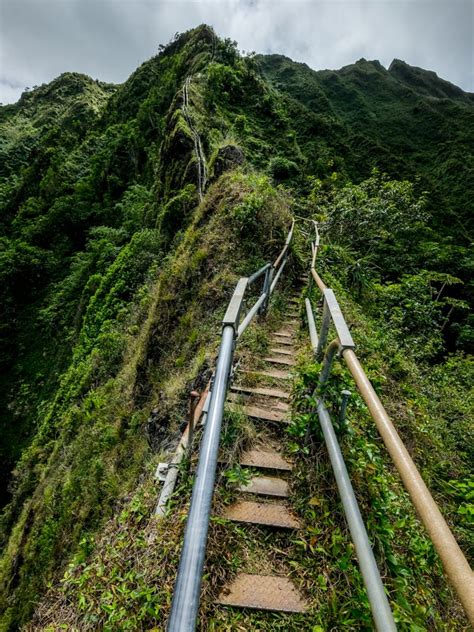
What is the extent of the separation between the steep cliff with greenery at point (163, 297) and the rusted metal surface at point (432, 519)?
1196 millimetres

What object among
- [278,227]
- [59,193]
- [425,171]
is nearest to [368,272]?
[278,227]

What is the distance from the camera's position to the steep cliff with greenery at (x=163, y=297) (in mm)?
3203

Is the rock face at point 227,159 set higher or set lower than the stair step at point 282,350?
higher

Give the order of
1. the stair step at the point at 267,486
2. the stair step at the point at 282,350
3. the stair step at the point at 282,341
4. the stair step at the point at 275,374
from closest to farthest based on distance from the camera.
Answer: the stair step at the point at 267,486 → the stair step at the point at 275,374 → the stair step at the point at 282,350 → the stair step at the point at 282,341

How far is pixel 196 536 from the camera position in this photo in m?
0.84

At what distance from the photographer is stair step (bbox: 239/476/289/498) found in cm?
221

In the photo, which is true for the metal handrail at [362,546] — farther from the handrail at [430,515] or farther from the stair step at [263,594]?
the stair step at [263,594]

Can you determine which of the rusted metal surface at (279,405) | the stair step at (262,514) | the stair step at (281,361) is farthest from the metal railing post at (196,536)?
the stair step at (281,361)

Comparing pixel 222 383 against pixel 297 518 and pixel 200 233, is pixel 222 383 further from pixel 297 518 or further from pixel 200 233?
pixel 200 233

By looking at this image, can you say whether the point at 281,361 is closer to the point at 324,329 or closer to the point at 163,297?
the point at 324,329

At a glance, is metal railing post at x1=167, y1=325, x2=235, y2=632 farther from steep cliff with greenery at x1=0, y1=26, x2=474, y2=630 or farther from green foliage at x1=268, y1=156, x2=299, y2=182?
green foliage at x1=268, y1=156, x2=299, y2=182

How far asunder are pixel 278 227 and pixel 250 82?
51.7 feet

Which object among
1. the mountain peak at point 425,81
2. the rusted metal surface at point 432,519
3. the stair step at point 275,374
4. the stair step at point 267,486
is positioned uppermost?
the mountain peak at point 425,81

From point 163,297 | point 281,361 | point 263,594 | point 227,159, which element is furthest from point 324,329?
point 227,159
